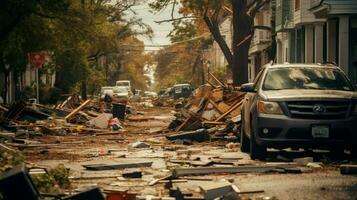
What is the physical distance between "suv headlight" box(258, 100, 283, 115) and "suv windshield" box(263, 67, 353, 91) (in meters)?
0.85

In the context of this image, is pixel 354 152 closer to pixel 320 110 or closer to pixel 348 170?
pixel 320 110

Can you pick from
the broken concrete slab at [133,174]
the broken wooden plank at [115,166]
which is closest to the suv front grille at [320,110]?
the broken wooden plank at [115,166]

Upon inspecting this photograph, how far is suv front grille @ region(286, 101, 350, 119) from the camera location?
1427 cm

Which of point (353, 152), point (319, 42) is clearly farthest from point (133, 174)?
point (319, 42)

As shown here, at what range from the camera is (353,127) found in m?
14.2

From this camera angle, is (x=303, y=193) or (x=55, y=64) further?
(x=55, y=64)

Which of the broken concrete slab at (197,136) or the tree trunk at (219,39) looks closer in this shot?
the broken concrete slab at (197,136)

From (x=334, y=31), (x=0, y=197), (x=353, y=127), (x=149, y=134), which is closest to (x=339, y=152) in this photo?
(x=353, y=127)

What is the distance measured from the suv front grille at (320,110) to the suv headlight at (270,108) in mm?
244

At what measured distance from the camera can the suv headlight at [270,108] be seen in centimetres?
1448

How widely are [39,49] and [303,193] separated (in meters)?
23.4

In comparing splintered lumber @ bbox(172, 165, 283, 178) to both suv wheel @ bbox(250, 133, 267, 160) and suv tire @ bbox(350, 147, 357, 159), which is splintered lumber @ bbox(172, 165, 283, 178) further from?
suv tire @ bbox(350, 147, 357, 159)

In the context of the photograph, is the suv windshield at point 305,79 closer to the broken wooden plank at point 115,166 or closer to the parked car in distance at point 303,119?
the parked car in distance at point 303,119

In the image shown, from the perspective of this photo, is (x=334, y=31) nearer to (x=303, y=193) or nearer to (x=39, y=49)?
(x=39, y=49)
